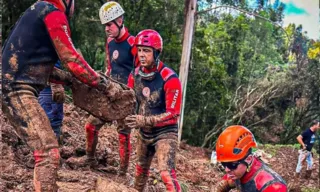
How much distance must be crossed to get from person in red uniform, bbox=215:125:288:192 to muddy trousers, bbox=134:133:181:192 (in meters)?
1.21

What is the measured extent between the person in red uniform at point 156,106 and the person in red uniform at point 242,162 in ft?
4.19

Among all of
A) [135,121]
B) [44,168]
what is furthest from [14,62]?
[135,121]

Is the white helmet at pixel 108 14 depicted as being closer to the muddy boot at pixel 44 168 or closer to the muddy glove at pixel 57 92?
the muddy glove at pixel 57 92

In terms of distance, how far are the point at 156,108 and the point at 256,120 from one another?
18.2 m

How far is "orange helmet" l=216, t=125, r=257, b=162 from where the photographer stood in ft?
13.0

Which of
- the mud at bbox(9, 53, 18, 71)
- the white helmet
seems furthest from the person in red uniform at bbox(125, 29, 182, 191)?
the mud at bbox(9, 53, 18, 71)

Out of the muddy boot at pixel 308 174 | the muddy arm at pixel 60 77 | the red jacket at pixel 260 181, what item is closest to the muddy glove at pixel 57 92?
the muddy arm at pixel 60 77

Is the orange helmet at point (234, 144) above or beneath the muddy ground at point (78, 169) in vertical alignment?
above

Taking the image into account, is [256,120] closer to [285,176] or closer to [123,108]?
[285,176]

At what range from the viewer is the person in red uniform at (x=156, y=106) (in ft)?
17.1

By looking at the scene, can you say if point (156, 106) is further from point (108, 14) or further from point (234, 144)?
point (234, 144)

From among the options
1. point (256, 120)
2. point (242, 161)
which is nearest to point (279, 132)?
point (256, 120)

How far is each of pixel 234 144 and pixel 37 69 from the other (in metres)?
1.93

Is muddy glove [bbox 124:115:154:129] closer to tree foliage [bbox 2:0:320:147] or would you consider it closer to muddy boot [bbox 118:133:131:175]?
muddy boot [bbox 118:133:131:175]
